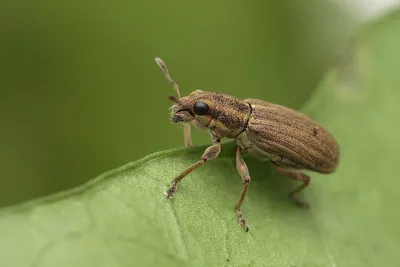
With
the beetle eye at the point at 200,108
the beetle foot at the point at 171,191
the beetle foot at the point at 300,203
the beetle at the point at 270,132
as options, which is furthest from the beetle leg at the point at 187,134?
the beetle foot at the point at 171,191

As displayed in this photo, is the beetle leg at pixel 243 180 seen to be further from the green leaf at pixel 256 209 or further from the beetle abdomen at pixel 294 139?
the beetle abdomen at pixel 294 139

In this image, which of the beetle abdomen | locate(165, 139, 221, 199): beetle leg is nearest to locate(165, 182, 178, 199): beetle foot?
locate(165, 139, 221, 199): beetle leg

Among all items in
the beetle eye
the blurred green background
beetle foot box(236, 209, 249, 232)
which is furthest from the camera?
the blurred green background

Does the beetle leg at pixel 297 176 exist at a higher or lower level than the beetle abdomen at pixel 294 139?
lower

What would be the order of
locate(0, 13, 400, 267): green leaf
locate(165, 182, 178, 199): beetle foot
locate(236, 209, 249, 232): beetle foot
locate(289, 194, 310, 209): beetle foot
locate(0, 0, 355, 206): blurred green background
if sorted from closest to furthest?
locate(0, 13, 400, 267): green leaf < locate(165, 182, 178, 199): beetle foot < locate(236, 209, 249, 232): beetle foot < locate(289, 194, 310, 209): beetle foot < locate(0, 0, 355, 206): blurred green background

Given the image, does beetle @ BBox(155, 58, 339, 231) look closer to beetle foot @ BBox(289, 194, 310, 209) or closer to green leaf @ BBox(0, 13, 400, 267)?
beetle foot @ BBox(289, 194, 310, 209)

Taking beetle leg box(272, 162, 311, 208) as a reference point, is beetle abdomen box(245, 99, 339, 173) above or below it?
above

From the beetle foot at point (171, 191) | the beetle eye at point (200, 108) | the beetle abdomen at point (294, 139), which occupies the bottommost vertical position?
the beetle abdomen at point (294, 139)

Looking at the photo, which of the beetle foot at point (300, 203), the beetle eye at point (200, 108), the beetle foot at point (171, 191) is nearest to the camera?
the beetle foot at point (171, 191)
